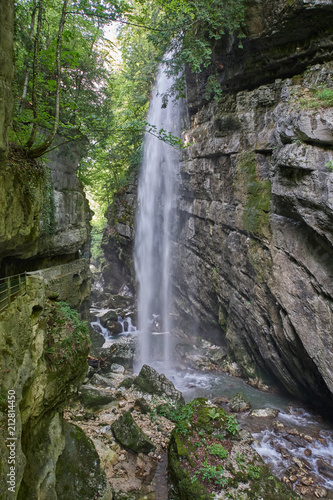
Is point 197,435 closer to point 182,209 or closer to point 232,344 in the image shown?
point 232,344

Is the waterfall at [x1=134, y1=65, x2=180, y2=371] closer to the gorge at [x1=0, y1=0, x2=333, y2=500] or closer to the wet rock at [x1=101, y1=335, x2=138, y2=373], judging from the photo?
the gorge at [x1=0, y1=0, x2=333, y2=500]

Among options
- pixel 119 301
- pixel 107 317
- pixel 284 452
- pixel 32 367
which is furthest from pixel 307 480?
pixel 119 301

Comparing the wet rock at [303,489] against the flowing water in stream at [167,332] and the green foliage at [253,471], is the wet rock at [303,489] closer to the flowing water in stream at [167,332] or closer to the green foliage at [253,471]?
the flowing water in stream at [167,332]

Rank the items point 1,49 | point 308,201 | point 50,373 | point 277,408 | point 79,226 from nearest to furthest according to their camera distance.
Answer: point 1,49
point 50,373
point 308,201
point 277,408
point 79,226

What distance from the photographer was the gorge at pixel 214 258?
5215mm

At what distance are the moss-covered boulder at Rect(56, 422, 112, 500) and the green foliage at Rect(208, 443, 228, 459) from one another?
106 inches

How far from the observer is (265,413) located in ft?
34.2

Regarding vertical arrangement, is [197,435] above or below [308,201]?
below

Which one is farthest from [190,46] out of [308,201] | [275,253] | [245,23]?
[275,253]

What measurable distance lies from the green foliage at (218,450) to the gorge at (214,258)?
0.95 meters

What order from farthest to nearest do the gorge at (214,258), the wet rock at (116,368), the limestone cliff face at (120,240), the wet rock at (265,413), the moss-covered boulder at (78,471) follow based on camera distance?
1. the limestone cliff face at (120,240)
2. the wet rock at (116,368)
3. the wet rock at (265,413)
4. the moss-covered boulder at (78,471)
5. the gorge at (214,258)

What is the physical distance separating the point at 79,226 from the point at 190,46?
9725 mm

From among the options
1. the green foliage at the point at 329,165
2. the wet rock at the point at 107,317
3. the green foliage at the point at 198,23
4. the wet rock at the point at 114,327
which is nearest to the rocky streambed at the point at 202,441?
the wet rock at the point at 114,327

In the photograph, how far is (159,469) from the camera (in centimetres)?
752
